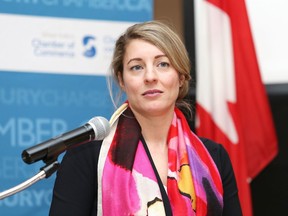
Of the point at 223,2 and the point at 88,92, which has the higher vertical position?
the point at 223,2

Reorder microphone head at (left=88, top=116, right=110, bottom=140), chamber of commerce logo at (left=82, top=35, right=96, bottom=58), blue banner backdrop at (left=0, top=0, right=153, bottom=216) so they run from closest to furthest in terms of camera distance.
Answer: microphone head at (left=88, top=116, right=110, bottom=140) < blue banner backdrop at (left=0, top=0, right=153, bottom=216) < chamber of commerce logo at (left=82, top=35, right=96, bottom=58)

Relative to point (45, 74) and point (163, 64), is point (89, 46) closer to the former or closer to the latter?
point (45, 74)

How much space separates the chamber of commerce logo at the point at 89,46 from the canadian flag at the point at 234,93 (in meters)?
0.50

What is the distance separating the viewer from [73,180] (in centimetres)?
169

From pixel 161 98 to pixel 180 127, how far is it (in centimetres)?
23

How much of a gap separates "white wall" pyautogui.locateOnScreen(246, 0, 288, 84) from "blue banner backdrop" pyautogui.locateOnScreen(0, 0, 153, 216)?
73 cm

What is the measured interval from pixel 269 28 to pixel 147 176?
54.8 inches

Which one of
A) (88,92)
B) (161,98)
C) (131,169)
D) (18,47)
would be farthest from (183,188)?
(18,47)

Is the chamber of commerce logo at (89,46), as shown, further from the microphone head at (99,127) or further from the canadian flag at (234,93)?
the microphone head at (99,127)

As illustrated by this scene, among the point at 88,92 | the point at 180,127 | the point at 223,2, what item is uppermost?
the point at 223,2

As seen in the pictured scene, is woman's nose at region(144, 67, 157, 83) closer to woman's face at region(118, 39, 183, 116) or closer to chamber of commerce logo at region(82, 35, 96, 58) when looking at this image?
woman's face at region(118, 39, 183, 116)

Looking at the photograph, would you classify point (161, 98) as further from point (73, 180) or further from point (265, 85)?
point (265, 85)

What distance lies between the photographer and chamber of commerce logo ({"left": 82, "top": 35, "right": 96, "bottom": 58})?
2.40 meters

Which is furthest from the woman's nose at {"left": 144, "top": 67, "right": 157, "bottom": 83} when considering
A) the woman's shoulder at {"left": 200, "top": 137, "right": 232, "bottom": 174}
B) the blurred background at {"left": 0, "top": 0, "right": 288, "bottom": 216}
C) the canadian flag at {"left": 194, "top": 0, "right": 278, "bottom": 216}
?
the canadian flag at {"left": 194, "top": 0, "right": 278, "bottom": 216}
